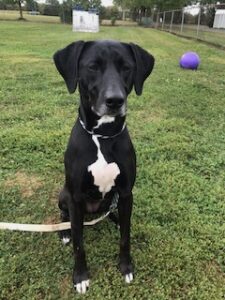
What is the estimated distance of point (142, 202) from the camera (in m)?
3.50

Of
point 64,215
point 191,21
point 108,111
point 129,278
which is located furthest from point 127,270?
point 191,21

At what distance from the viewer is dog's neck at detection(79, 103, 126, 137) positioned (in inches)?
93.0

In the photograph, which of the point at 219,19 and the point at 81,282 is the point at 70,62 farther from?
the point at 219,19

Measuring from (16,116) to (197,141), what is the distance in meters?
2.53

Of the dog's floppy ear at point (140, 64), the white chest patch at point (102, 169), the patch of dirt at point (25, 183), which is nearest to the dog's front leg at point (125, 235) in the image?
the white chest patch at point (102, 169)

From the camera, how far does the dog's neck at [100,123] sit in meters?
2.36

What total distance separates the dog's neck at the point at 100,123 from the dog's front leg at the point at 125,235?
0.46 m

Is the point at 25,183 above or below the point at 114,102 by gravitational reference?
below


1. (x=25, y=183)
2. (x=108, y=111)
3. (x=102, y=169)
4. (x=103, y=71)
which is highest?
(x=103, y=71)

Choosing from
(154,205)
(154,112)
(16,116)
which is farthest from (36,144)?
(154,112)

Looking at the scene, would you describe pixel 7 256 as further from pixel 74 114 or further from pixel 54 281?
pixel 74 114

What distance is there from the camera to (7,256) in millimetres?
2828

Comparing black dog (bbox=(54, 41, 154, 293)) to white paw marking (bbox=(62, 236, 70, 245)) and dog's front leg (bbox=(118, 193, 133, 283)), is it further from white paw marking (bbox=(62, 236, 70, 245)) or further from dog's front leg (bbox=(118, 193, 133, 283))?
white paw marking (bbox=(62, 236, 70, 245))

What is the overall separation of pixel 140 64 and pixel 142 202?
1.48 m
